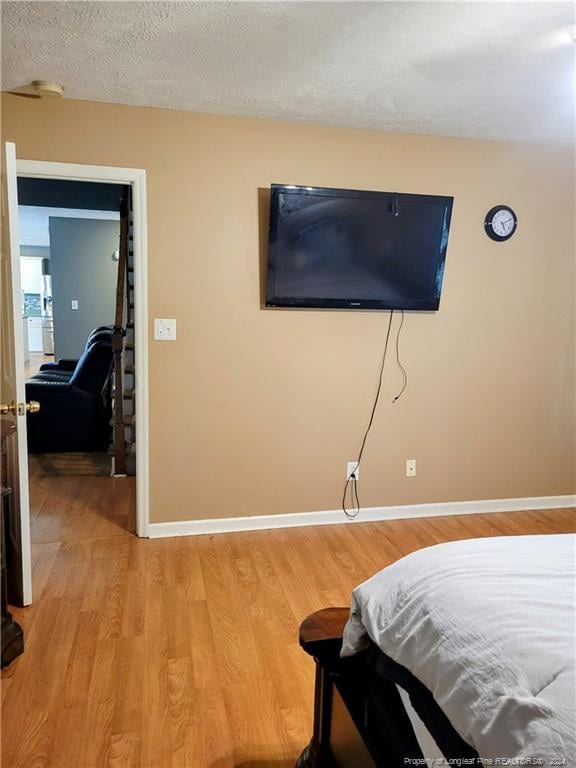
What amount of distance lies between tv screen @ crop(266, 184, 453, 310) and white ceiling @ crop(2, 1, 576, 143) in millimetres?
427

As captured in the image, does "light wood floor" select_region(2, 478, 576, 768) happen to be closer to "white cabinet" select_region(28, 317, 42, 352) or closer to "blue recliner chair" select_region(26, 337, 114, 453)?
"blue recliner chair" select_region(26, 337, 114, 453)

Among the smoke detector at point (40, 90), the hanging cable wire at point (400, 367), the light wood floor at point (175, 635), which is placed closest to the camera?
the light wood floor at point (175, 635)

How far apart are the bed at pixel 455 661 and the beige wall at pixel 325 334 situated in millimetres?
1698

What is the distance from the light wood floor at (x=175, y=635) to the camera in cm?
162

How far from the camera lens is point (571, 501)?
3641mm

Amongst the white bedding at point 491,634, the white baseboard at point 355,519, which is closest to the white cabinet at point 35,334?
the white baseboard at point 355,519

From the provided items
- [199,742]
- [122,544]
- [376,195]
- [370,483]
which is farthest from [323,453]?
[199,742]

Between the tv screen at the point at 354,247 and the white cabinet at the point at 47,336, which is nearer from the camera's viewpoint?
the tv screen at the point at 354,247

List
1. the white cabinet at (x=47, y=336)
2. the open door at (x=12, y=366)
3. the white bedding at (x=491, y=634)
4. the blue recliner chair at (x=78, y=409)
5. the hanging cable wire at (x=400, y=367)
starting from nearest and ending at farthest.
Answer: the white bedding at (x=491, y=634) < the open door at (x=12, y=366) < the hanging cable wire at (x=400, y=367) < the blue recliner chair at (x=78, y=409) < the white cabinet at (x=47, y=336)

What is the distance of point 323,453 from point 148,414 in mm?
1076

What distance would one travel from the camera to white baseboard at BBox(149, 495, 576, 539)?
3055 millimetres

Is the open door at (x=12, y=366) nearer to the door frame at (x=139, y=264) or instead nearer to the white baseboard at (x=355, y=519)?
the door frame at (x=139, y=264)

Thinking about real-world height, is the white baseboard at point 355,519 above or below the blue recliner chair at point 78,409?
below

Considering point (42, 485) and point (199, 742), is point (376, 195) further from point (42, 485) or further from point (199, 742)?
point (42, 485)
